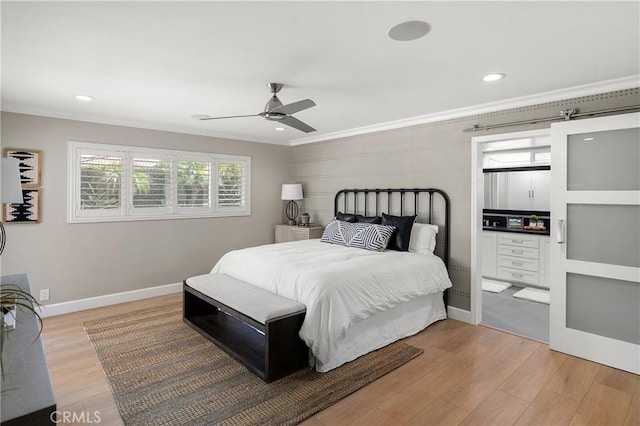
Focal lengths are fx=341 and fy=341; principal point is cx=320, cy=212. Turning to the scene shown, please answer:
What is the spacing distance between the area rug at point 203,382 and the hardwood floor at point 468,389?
0.10 metres

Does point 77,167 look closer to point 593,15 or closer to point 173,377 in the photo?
point 173,377

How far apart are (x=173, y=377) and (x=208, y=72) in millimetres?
2464

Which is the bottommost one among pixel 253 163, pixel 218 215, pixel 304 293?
pixel 304 293

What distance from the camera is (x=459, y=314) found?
3979 mm

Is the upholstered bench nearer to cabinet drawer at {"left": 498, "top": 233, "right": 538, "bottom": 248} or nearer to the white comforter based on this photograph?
the white comforter

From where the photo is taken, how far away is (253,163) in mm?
5812

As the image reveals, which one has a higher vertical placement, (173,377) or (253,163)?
(253,163)

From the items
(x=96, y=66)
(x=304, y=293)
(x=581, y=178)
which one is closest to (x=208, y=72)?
(x=96, y=66)

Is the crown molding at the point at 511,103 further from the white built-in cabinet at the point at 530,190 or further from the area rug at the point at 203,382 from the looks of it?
the area rug at the point at 203,382

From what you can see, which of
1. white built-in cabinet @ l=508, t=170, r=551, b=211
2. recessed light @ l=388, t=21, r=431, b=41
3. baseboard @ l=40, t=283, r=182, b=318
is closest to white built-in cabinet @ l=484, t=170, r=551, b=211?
white built-in cabinet @ l=508, t=170, r=551, b=211

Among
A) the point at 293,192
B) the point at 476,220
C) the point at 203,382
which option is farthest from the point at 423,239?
the point at 203,382

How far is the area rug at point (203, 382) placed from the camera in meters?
2.24

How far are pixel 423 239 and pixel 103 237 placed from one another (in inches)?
159

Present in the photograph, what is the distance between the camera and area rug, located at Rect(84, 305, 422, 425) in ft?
7.36
